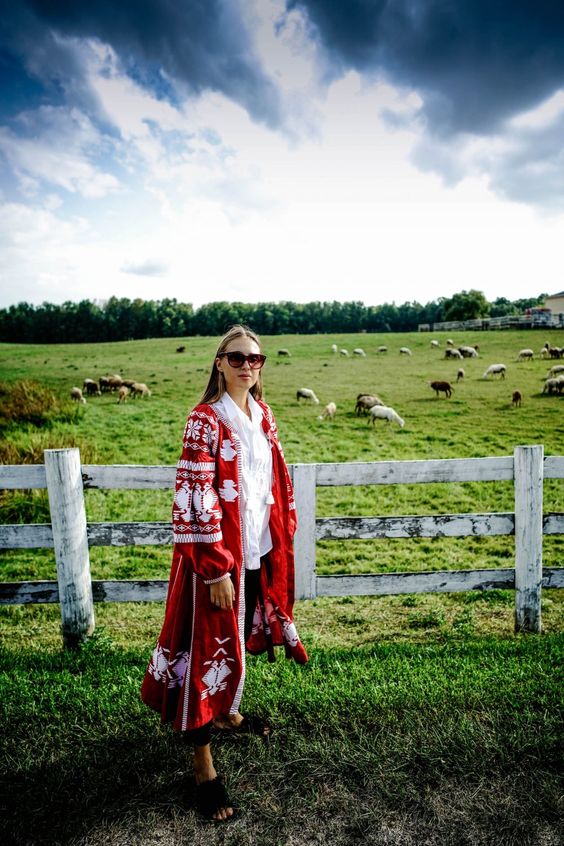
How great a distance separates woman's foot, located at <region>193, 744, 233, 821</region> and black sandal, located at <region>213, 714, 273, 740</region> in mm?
461

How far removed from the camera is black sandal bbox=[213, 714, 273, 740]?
3127mm

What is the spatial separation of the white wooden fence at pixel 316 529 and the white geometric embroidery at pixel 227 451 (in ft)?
4.86

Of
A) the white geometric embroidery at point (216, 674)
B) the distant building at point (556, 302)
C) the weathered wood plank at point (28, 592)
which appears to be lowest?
the weathered wood plank at point (28, 592)

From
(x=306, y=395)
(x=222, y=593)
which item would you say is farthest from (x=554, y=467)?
(x=306, y=395)

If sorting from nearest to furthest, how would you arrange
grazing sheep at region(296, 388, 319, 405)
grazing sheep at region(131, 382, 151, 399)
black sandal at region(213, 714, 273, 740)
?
black sandal at region(213, 714, 273, 740) → grazing sheep at region(296, 388, 319, 405) → grazing sheep at region(131, 382, 151, 399)

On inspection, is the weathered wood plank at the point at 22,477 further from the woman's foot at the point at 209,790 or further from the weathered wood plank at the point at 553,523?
the weathered wood plank at the point at 553,523

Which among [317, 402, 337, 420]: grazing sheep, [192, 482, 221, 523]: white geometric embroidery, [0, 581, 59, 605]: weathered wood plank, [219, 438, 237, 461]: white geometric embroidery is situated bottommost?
[317, 402, 337, 420]: grazing sheep

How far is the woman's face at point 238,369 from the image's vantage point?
9.23 feet

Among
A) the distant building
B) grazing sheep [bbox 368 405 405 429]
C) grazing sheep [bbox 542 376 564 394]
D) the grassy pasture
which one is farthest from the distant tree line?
the grassy pasture

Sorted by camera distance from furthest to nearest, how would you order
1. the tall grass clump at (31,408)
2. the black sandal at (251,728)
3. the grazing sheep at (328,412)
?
the grazing sheep at (328,412), the tall grass clump at (31,408), the black sandal at (251,728)

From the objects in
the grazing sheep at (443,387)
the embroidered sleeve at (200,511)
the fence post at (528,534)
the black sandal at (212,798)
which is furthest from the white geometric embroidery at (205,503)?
the grazing sheep at (443,387)

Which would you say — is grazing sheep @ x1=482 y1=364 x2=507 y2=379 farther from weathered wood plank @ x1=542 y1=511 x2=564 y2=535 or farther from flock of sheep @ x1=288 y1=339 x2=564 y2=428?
weathered wood plank @ x1=542 y1=511 x2=564 y2=535

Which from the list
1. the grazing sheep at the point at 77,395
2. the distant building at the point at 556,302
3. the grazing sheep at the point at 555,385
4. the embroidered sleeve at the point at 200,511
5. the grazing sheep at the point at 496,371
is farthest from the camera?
the distant building at the point at 556,302

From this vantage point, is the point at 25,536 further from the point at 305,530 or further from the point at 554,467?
the point at 554,467
